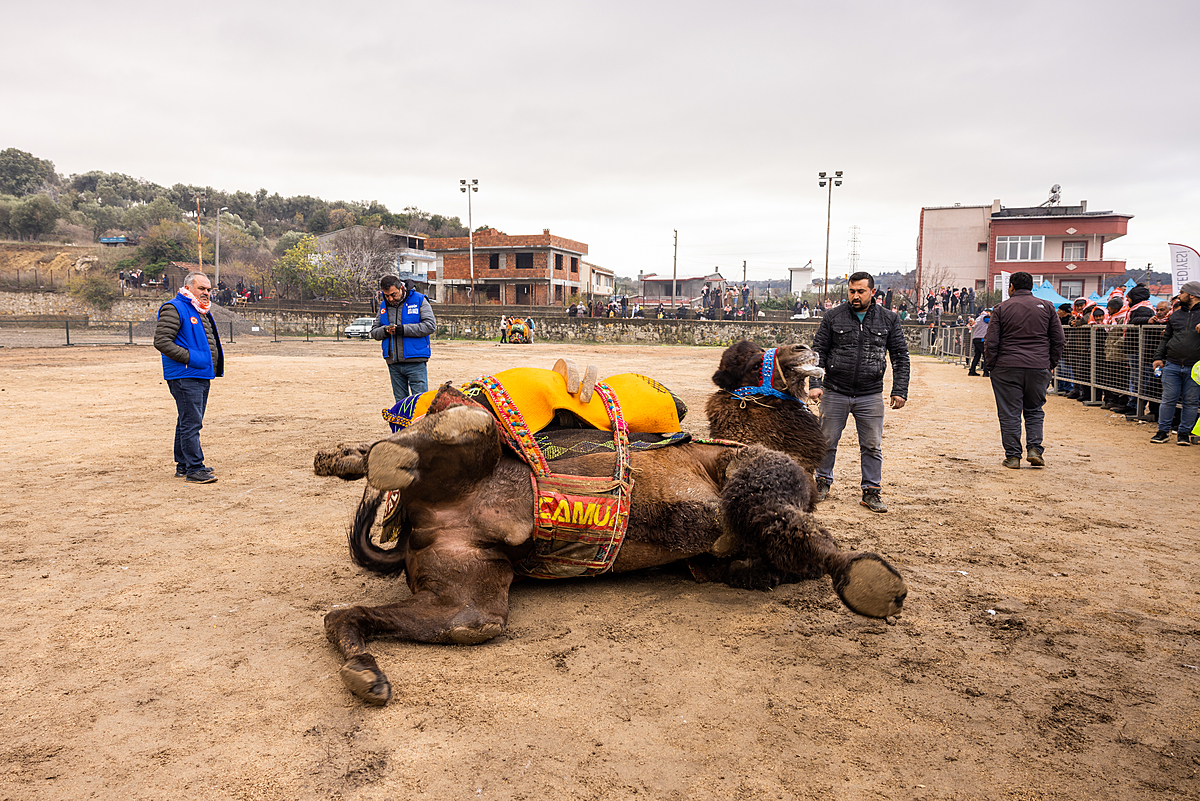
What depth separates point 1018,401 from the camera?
8000 mm

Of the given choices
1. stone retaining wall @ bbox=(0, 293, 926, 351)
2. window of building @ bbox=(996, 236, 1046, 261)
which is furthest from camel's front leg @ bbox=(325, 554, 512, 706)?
window of building @ bbox=(996, 236, 1046, 261)

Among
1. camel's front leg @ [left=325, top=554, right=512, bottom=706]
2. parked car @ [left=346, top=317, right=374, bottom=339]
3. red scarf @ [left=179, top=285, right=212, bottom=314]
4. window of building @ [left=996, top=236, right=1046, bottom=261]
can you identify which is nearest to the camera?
camel's front leg @ [left=325, top=554, right=512, bottom=706]

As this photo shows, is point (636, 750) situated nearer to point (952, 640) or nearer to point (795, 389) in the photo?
point (952, 640)

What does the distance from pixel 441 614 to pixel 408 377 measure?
510 centimetres

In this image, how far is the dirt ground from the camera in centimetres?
230

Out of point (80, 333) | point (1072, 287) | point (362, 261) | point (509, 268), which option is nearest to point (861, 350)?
point (80, 333)

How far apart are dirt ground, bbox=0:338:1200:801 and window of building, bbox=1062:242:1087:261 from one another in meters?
58.3

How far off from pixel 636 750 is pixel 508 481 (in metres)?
1.43

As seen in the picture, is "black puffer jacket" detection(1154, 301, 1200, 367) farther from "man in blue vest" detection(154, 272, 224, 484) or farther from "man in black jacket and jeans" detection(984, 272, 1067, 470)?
"man in blue vest" detection(154, 272, 224, 484)

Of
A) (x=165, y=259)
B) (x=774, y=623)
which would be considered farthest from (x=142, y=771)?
(x=165, y=259)

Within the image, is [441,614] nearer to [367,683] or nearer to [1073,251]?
[367,683]

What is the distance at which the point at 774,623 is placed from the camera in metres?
3.54

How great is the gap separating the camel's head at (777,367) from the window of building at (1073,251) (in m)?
61.4

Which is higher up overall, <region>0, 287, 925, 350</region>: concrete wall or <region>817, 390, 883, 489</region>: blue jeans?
<region>0, 287, 925, 350</region>: concrete wall
